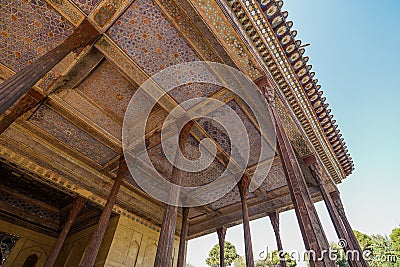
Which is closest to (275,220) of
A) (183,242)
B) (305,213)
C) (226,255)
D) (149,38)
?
(183,242)

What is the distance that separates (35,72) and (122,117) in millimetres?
2774

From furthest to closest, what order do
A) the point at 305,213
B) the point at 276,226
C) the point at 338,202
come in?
the point at 276,226, the point at 338,202, the point at 305,213

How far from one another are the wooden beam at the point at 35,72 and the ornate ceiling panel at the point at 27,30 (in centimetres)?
44

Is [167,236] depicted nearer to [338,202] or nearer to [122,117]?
[122,117]

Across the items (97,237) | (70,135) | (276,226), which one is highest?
(70,135)

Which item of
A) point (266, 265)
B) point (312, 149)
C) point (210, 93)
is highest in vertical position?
point (266, 265)

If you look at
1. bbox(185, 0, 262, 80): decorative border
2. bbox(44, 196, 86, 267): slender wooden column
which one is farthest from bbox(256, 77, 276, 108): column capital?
bbox(44, 196, 86, 267): slender wooden column

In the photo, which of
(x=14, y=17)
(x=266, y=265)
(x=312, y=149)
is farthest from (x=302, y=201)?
(x=266, y=265)

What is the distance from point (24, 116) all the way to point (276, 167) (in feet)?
23.7

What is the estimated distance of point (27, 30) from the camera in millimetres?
4242

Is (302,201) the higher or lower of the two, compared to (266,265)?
lower

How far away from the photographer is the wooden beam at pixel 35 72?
2.67 meters

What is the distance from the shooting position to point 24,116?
5.61 metres

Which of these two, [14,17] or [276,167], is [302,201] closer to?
[276,167]
